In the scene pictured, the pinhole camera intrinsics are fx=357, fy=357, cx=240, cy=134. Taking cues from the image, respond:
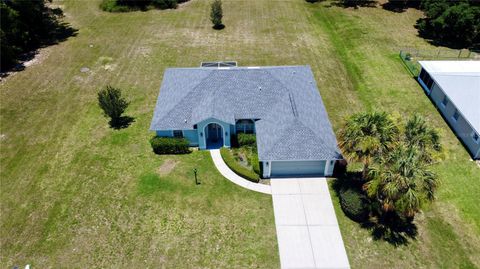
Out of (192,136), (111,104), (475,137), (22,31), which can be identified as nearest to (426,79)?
(475,137)

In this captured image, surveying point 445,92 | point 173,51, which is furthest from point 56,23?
point 445,92

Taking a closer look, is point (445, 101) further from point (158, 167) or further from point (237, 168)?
point (158, 167)

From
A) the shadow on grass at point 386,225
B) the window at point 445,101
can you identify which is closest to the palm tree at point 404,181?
the shadow on grass at point 386,225

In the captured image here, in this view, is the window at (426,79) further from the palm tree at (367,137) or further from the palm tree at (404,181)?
the palm tree at (404,181)

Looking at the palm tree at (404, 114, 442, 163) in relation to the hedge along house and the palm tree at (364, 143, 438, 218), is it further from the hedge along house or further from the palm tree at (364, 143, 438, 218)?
the hedge along house

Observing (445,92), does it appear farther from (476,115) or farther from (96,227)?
(96,227)
